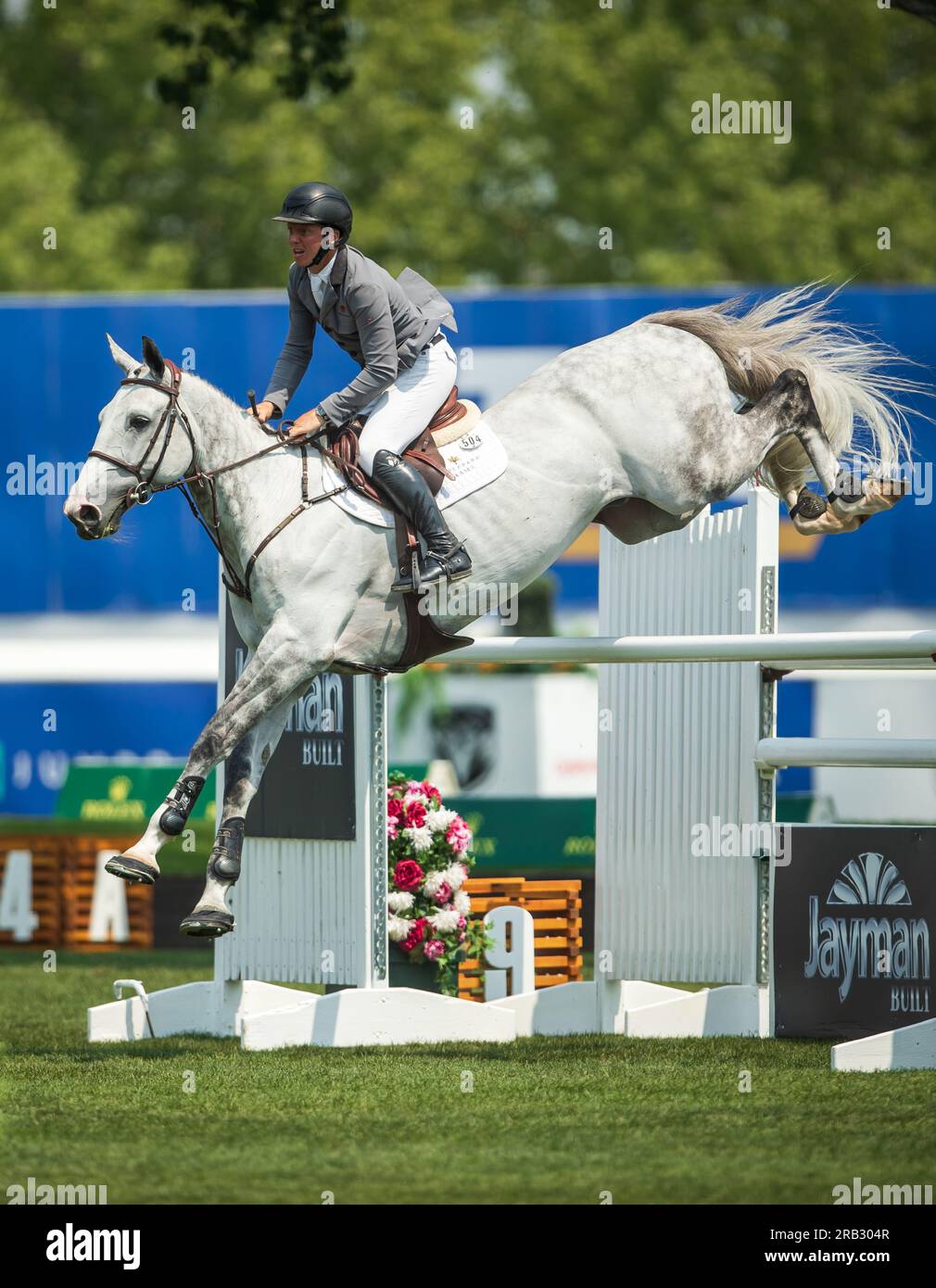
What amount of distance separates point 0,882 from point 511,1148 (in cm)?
751

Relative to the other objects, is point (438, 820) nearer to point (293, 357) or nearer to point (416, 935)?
point (416, 935)

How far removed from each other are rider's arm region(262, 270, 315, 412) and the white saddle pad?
380mm

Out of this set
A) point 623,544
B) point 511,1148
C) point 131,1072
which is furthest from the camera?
point 623,544

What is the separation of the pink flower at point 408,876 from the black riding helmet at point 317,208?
2812 mm

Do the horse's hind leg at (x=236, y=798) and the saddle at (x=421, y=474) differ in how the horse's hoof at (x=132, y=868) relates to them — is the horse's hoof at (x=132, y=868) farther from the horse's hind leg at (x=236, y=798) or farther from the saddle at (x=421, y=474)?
the saddle at (x=421, y=474)

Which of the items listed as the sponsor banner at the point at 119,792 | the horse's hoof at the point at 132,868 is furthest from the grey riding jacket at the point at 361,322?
the sponsor banner at the point at 119,792

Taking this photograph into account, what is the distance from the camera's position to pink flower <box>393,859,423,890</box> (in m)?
7.99

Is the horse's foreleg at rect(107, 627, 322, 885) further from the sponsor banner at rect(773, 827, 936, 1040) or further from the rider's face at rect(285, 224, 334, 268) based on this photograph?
the sponsor banner at rect(773, 827, 936, 1040)

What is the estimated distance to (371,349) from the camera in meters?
6.50

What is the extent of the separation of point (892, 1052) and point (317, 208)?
3600 millimetres

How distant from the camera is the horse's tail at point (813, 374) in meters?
7.14
